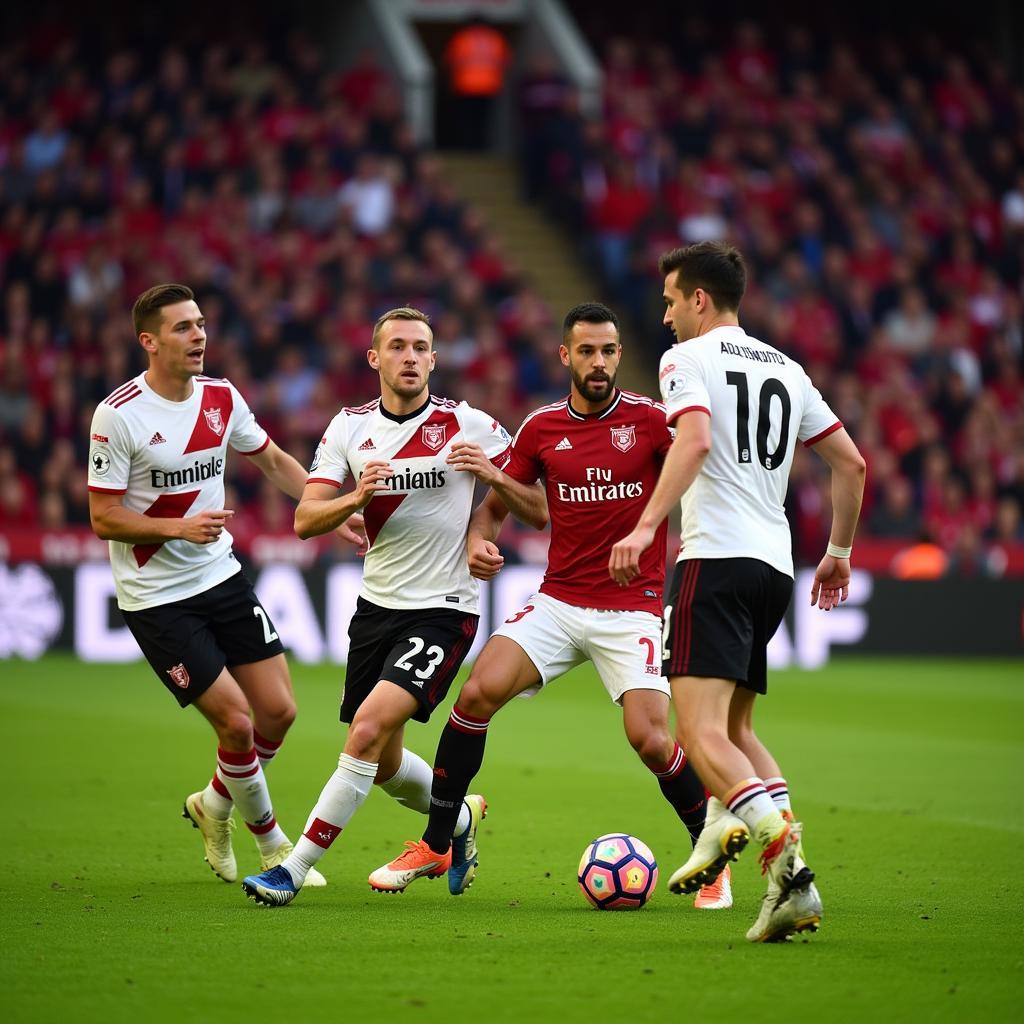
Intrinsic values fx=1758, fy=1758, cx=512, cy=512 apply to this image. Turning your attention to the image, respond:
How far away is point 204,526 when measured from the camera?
6934 mm

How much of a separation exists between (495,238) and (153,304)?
17.6 metres

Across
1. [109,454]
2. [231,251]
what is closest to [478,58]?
[231,251]

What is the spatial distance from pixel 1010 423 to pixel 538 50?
9.23 metres

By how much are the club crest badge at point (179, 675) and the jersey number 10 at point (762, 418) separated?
2.49 metres

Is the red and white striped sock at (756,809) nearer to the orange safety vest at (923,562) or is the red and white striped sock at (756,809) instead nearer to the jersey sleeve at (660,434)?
the jersey sleeve at (660,434)

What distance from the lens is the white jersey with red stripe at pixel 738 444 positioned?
6.18 metres

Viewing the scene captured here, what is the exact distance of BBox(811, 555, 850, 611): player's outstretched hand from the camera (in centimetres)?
657

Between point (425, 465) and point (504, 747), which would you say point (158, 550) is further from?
point (504, 747)

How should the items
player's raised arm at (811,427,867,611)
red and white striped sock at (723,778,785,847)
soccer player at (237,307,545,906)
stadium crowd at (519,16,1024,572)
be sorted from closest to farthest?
red and white striped sock at (723,778,785,847), player's raised arm at (811,427,867,611), soccer player at (237,307,545,906), stadium crowd at (519,16,1024,572)

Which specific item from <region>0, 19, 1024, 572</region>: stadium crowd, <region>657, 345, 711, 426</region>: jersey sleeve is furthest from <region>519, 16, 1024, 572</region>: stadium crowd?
<region>657, 345, 711, 426</region>: jersey sleeve

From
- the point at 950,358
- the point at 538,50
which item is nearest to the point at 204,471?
the point at 950,358

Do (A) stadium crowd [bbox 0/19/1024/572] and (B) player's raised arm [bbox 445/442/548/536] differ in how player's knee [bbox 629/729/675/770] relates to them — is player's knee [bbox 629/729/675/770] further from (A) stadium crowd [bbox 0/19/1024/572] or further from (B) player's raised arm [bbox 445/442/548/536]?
(A) stadium crowd [bbox 0/19/1024/572]

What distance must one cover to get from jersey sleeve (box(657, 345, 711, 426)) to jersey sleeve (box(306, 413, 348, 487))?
5.07 feet

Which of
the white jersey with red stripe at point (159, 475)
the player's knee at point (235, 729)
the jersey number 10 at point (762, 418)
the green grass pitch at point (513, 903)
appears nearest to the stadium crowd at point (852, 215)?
the green grass pitch at point (513, 903)
